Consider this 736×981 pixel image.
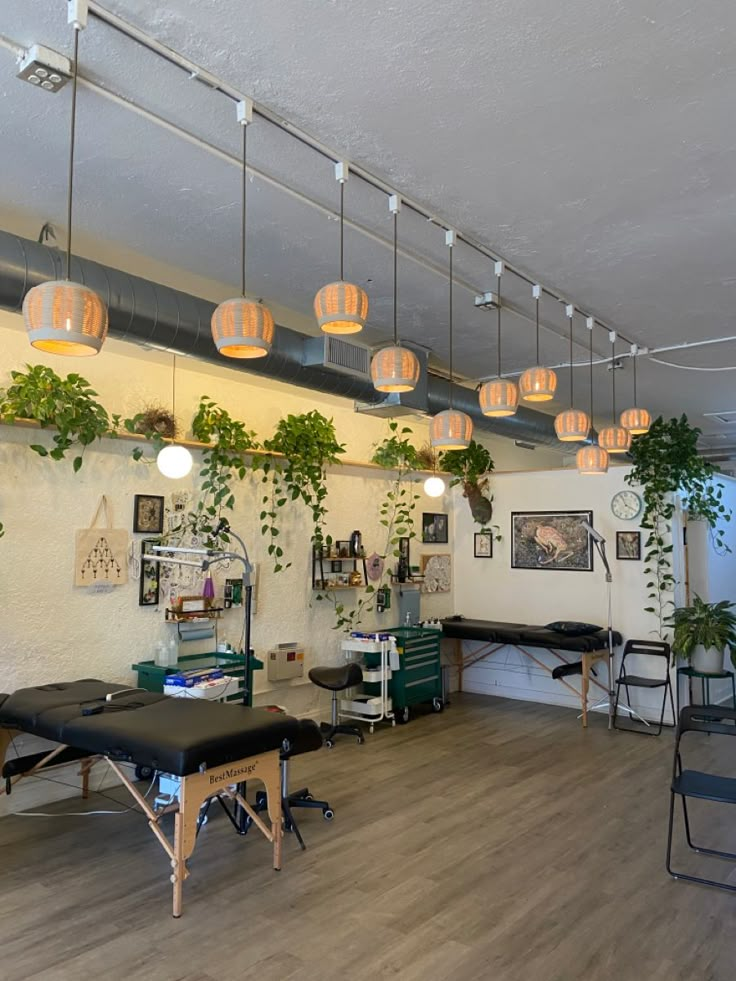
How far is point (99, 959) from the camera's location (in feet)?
9.07

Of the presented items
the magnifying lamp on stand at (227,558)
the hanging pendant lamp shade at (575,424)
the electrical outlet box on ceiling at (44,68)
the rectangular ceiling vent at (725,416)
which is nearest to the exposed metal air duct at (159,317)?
the electrical outlet box on ceiling at (44,68)

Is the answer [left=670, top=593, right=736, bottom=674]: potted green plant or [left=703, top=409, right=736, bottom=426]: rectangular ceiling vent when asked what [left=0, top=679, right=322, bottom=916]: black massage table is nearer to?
[left=670, top=593, right=736, bottom=674]: potted green plant

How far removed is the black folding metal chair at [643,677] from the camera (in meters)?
6.22

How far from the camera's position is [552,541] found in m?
7.45

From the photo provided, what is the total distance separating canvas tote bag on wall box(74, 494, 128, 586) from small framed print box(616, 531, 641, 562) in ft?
14.9

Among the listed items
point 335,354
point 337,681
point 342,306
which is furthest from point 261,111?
point 337,681

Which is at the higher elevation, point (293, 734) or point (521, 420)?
point (521, 420)

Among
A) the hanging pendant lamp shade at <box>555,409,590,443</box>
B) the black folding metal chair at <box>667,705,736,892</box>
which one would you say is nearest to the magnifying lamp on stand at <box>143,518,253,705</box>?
the hanging pendant lamp shade at <box>555,409,590,443</box>

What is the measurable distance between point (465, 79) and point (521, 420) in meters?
4.49

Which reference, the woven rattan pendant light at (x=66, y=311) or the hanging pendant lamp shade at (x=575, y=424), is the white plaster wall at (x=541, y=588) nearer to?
the hanging pendant lamp shade at (x=575, y=424)

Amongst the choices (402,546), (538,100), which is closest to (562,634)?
(402,546)

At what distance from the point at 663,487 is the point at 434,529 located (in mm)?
2368

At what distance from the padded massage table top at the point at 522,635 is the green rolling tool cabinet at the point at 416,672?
37 centimetres

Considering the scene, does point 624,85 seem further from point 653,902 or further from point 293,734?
point 653,902
